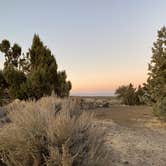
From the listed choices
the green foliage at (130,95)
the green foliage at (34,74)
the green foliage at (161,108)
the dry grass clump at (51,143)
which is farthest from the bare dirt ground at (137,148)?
the green foliage at (130,95)

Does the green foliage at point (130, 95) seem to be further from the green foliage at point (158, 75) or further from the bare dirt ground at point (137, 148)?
the bare dirt ground at point (137, 148)

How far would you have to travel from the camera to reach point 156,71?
57.9 ft

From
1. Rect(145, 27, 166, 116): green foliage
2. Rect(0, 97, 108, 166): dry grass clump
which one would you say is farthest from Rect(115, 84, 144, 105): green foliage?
Rect(0, 97, 108, 166): dry grass clump

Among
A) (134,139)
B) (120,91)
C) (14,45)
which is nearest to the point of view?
(134,139)

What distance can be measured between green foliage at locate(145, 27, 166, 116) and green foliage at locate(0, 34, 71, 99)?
8.27 m

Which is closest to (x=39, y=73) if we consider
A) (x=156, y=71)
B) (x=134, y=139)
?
(x=156, y=71)

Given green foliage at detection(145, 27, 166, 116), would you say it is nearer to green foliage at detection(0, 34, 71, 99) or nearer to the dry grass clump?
green foliage at detection(0, 34, 71, 99)

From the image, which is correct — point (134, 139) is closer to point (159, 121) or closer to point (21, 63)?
point (159, 121)

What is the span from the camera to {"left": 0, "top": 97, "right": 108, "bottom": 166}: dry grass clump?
5.32 m

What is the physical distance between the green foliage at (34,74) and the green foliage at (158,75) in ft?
27.1

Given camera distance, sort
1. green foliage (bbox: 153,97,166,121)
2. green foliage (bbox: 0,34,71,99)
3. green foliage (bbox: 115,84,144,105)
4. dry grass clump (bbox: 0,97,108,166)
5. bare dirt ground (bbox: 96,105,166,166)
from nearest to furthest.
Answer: dry grass clump (bbox: 0,97,108,166) → bare dirt ground (bbox: 96,105,166,166) → green foliage (bbox: 153,97,166,121) → green foliage (bbox: 0,34,71,99) → green foliage (bbox: 115,84,144,105)

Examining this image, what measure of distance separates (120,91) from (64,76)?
15415 mm

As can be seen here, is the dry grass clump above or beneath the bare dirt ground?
above

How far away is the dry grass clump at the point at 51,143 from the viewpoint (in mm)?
5316
